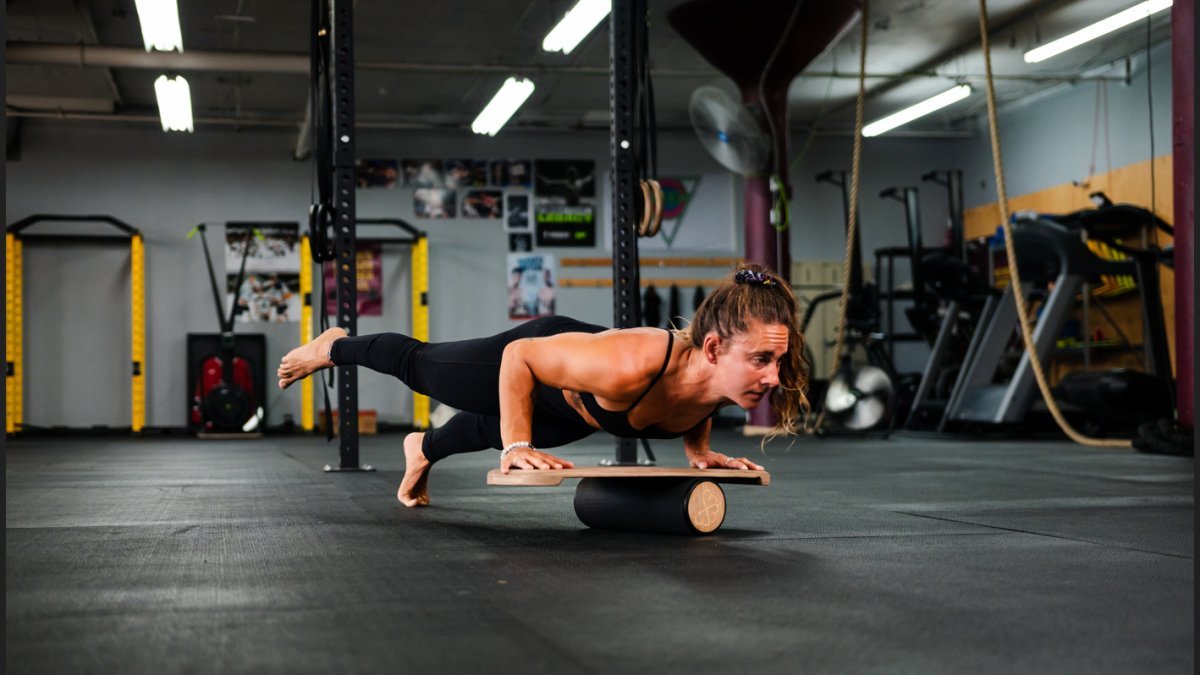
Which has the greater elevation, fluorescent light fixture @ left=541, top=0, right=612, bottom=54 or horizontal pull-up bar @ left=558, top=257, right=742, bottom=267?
fluorescent light fixture @ left=541, top=0, right=612, bottom=54

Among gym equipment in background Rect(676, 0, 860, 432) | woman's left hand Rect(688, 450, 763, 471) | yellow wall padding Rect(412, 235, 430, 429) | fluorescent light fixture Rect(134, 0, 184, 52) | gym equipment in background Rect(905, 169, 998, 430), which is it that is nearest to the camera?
woman's left hand Rect(688, 450, 763, 471)

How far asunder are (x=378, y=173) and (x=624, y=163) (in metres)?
7.25

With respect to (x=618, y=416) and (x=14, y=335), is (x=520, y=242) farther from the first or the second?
(x=618, y=416)

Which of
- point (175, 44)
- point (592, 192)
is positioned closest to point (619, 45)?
point (175, 44)

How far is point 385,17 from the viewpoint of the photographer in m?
8.86

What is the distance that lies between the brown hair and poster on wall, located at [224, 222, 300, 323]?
9.44m

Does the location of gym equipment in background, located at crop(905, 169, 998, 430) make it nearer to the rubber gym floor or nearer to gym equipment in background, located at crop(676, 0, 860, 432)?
gym equipment in background, located at crop(676, 0, 860, 432)

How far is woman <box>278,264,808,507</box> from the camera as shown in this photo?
2549 mm

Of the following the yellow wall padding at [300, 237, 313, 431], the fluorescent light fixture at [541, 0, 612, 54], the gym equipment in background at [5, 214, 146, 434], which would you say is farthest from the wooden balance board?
the gym equipment in background at [5, 214, 146, 434]

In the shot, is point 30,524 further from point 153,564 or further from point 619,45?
point 619,45

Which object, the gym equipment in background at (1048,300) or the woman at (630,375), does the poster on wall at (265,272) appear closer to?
the gym equipment in background at (1048,300)

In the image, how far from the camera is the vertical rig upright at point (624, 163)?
509cm

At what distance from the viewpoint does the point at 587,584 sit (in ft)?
6.76

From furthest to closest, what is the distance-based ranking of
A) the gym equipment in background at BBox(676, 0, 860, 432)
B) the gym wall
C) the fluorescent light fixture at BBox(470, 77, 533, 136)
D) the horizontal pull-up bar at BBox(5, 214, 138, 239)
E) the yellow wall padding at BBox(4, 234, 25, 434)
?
the gym wall, the yellow wall padding at BBox(4, 234, 25, 434), the horizontal pull-up bar at BBox(5, 214, 138, 239), the fluorescent light fixture at BBox(470, 77, 533, 136), the gym equipment in background at BBox(676, 0, 860, 432)
